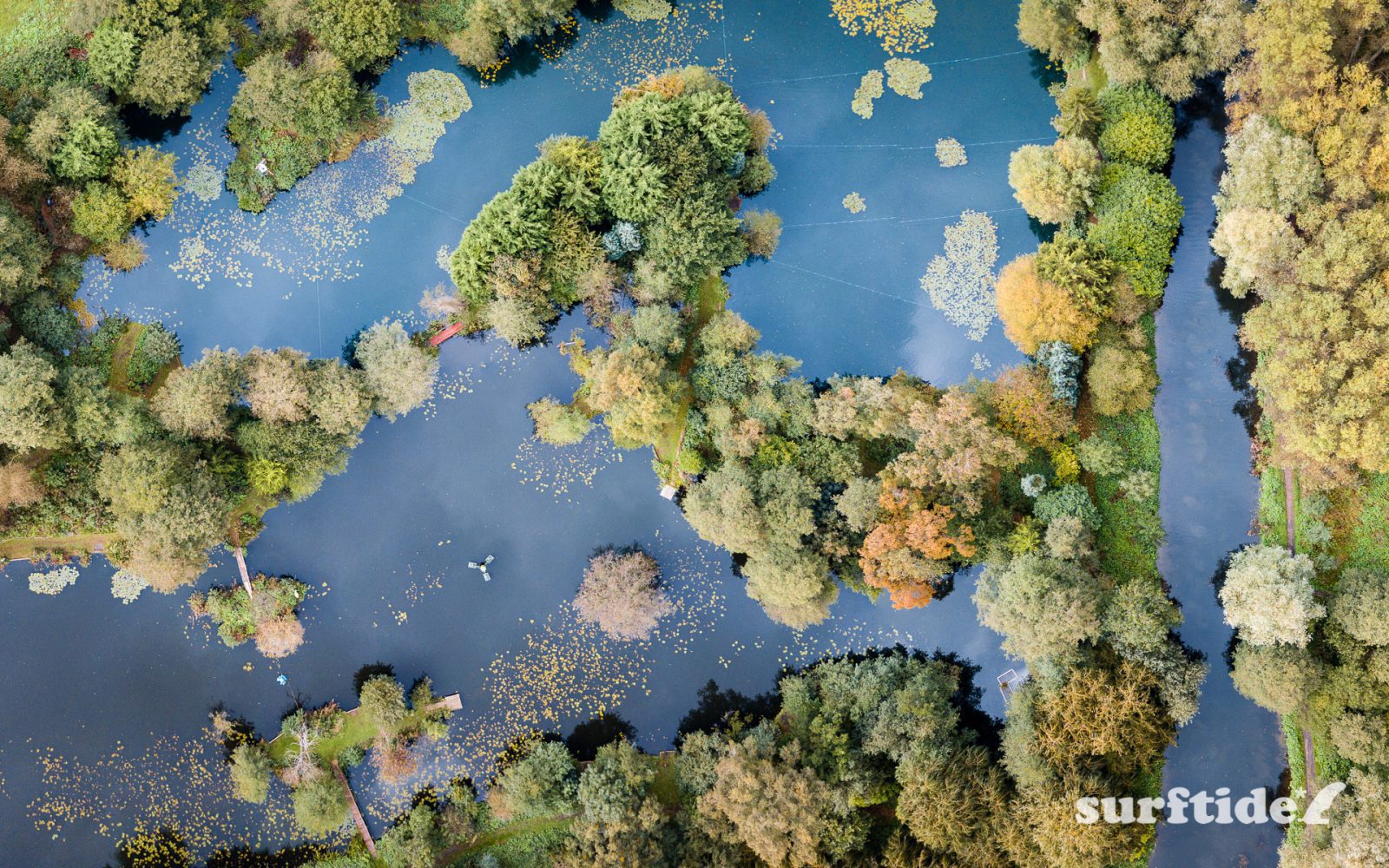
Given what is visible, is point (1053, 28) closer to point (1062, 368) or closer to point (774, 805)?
point (1062, 368)

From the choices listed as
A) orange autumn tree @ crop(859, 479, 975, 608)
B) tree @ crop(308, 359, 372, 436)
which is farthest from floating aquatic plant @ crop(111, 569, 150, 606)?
orange autumn tree @ crop(859, 479, 975, 608)

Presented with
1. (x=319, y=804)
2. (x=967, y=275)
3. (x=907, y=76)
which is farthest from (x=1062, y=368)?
(x=319, y=804)

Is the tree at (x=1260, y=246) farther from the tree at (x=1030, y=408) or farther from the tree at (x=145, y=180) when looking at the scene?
the tree at (x=145, y=180)

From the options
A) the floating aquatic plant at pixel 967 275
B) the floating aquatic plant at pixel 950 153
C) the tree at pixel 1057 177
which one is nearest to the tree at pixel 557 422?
the floating aquatic plant at pixel 967 275

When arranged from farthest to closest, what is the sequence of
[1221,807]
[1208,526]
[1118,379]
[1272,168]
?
[1208,526] < [1221,807] < [1118,379] < [1272,168]

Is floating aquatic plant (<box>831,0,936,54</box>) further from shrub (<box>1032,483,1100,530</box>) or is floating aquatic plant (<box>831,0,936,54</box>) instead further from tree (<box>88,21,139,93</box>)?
tree (<box>88,21,139,93</box>)
